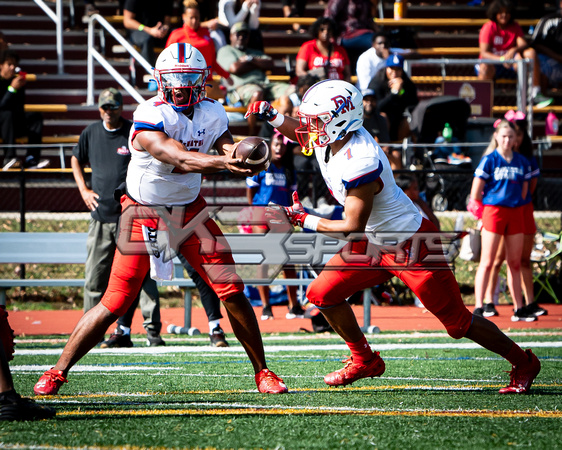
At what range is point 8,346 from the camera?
4.28 metres

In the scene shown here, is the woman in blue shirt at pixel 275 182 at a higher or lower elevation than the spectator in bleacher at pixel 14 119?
lower

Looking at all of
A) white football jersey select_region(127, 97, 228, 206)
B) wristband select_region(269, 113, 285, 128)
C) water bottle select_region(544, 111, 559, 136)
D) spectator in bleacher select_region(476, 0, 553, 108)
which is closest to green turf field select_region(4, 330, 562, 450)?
white football jersey select_region(127, 97, 228, 206)

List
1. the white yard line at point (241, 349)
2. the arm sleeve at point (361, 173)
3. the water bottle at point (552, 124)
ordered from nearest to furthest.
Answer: the arm sleeve at point (361, 173) → the white yard line at point (241, 349) → the water bottle at point (552, 124)

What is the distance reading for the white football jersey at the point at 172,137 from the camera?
15.4 feet

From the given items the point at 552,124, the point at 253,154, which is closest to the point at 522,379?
the point at 253,154

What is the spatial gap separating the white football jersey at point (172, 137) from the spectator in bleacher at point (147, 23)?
850cm

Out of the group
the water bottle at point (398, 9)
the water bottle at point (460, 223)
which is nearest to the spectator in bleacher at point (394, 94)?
the water bottle at point (460, 223)

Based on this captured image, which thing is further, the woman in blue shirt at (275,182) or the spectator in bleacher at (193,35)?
the spectator in bleacher at (193,35)

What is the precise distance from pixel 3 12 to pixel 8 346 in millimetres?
12776

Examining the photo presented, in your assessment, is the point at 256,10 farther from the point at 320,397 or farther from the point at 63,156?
the point at 320,397

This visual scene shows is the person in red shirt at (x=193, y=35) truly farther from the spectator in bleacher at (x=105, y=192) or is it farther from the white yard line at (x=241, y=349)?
the white yard line at (x=241, y=349)

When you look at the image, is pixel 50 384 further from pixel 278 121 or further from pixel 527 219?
pixel 527 219

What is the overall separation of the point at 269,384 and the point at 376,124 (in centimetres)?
732

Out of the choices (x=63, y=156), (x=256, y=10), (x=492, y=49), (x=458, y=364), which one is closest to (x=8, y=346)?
(x=458, y=364)
